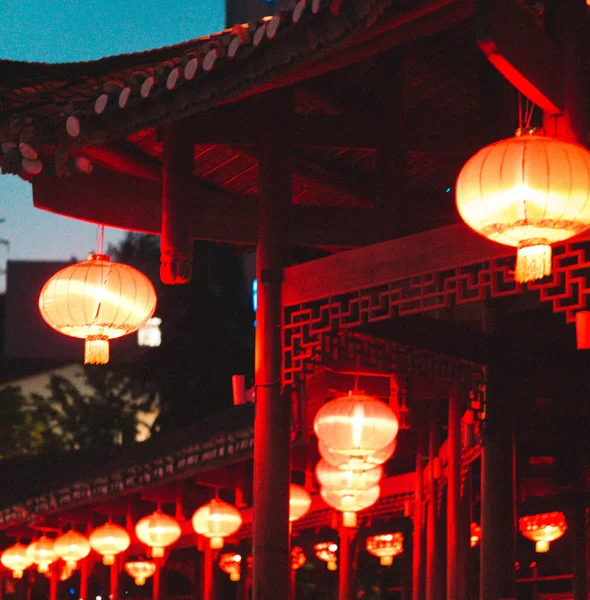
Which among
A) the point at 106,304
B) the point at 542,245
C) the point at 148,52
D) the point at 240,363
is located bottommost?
the point at 542,245

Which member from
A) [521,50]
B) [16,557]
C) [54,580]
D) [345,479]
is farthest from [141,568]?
[521,50]

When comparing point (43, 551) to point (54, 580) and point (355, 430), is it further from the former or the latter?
point (355, 430)

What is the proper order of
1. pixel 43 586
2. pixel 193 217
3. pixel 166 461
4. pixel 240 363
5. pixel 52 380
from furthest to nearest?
pixel 52 380
pixel 240 363
pixel 43 586
pixel 166 461
pixel 193 217

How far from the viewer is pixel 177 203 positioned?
7656 millimetres

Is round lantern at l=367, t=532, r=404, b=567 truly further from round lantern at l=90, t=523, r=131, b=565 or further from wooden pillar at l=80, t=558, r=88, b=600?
wooden pillar at l=80, t=558, r=88, b=600

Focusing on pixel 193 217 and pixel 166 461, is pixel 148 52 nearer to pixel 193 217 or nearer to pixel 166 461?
pixel 193 217

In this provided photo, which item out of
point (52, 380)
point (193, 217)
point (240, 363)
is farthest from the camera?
point (52, 380)

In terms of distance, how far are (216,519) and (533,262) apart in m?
9.78

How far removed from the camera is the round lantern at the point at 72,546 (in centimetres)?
1769

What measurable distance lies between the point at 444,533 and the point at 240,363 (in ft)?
60.1

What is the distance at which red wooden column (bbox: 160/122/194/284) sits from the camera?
757 cm

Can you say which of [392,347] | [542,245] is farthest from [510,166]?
[392,347]

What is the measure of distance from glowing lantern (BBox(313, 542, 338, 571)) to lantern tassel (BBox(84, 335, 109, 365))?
40.1 ft

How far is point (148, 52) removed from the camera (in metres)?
8.21
